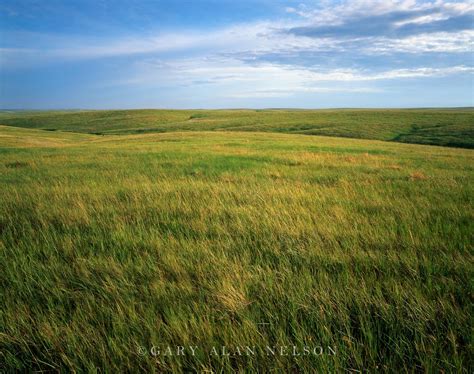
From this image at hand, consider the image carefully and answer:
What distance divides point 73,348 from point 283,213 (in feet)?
11.5

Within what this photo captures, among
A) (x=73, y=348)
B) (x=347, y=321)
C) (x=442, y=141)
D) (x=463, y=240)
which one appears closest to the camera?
(x=73, y=348)

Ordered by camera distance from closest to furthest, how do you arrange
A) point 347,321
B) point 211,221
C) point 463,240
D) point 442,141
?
point 347,321 < point 463,240 < point 211,221 < point 442,141

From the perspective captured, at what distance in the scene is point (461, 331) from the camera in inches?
75.0

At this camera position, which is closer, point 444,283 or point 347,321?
point 347,321

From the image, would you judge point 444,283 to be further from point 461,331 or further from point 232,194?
point 232,194

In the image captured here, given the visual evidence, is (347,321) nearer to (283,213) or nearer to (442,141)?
(283,213)

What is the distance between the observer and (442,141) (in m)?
40.7

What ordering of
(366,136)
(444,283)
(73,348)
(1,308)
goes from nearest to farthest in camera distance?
(73,348), (1,308), (444,283), (366,136)

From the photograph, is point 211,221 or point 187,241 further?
point 211,221

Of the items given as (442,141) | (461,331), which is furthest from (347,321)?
(442,141)

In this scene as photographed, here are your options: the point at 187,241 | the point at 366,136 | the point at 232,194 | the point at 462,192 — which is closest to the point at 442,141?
the point at 366,136

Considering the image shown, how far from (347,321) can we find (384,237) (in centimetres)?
196

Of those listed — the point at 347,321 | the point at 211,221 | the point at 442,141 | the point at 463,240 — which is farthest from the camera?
the point at 442,141

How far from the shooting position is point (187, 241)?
3645 millimetres
